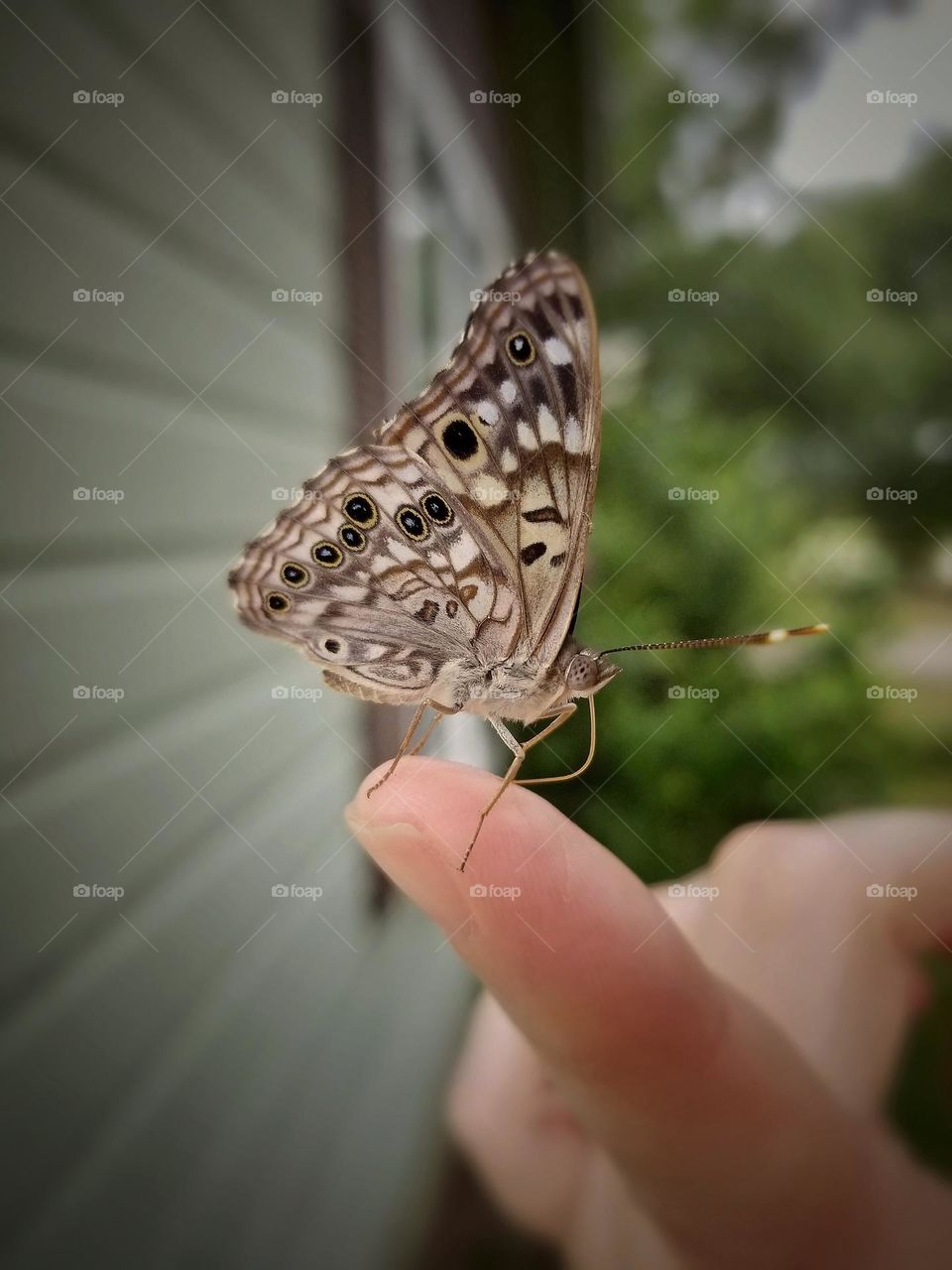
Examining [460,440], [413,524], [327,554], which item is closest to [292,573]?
[327,554]

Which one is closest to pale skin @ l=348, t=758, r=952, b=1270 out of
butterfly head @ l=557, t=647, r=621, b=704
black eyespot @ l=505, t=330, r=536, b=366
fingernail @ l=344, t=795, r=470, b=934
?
fingernail @ l=344, t=795, r=470, b=934

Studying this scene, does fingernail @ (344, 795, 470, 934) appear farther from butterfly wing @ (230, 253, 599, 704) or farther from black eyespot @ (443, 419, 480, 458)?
black eyespot @ (443, 419, 480, 458)

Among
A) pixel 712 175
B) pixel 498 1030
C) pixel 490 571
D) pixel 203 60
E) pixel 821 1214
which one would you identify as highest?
pixel 712 175

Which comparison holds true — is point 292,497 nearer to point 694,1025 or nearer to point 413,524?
point 413,524

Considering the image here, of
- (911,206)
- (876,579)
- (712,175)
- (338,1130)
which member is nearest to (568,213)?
(712,175)

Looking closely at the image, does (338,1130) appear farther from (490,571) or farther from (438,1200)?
(490,571)
